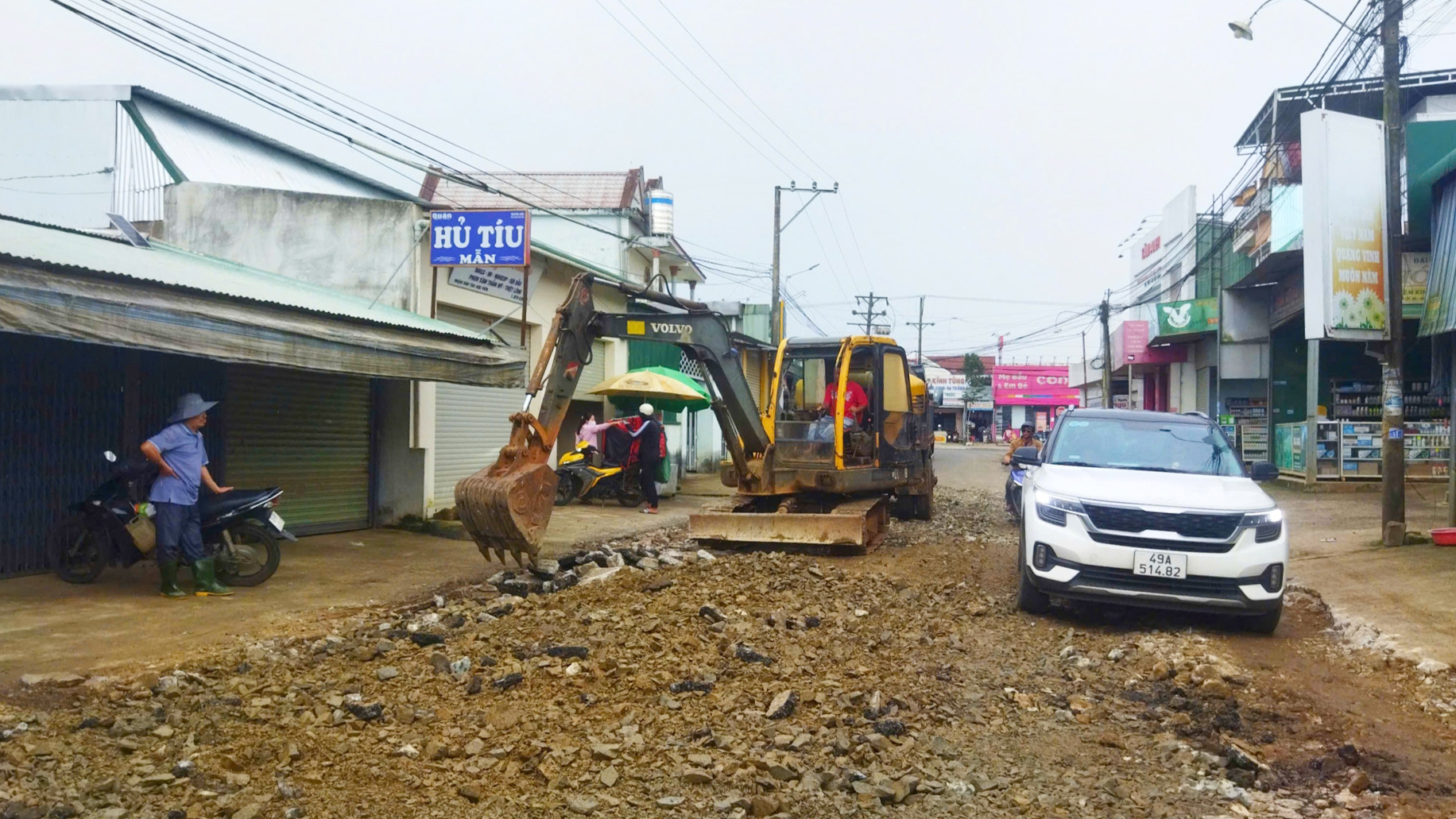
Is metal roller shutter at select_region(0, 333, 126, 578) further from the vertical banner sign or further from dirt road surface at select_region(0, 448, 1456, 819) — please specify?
the vertical banner sign

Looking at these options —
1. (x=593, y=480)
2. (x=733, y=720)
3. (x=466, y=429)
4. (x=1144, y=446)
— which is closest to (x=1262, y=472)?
(x=1144, y=446)

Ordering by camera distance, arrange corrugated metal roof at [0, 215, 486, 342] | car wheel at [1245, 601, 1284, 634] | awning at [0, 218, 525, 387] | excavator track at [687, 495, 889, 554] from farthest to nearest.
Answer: excavator track at [687, 495, 889, 554], corrugated metal roof at [0, 215, 486, 342], car wheel at [1245, 601, 1284, 634], awning at [0, 218, 525, 387]

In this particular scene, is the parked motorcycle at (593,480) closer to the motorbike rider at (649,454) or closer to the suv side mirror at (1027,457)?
the motorbike rider at (649,454)

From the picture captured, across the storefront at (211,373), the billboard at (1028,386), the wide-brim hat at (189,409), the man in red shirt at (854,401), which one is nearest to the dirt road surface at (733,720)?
the wide-brim hat at (189,409)

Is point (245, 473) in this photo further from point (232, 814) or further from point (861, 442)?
point (232, 814)

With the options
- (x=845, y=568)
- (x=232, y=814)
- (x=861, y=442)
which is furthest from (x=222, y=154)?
(x=232, y=814)

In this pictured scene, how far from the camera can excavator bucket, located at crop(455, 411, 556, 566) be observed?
8016 millimetres

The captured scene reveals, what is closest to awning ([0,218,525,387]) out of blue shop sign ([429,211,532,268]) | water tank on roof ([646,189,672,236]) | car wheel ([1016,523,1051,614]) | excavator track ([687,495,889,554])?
blue shop sign ([429,211,532,268])

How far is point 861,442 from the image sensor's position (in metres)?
12.6

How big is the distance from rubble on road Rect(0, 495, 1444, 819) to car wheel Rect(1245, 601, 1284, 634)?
2.16ft

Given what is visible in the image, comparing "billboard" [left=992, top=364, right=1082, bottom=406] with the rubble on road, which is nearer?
the rubble on road

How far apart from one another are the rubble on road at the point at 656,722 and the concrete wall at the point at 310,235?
703cm

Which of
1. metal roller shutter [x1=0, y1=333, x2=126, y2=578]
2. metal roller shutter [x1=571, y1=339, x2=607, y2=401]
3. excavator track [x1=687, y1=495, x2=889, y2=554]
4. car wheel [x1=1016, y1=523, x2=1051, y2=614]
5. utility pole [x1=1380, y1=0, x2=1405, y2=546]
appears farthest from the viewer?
metal roller shutter [x1=571, y1=339, x2=607, y2=401]

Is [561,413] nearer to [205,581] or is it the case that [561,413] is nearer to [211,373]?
[205,581]
